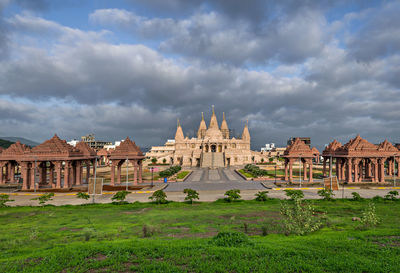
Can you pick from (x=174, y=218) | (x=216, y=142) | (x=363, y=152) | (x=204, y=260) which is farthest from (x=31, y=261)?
(x=216, y=142)

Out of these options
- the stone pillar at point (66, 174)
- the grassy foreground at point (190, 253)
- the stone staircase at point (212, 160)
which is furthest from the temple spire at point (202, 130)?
the grassy foreground at point (190, 253)

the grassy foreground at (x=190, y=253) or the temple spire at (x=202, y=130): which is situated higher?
the temple spire at (x=202, y=130)

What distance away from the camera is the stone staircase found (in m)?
79.8

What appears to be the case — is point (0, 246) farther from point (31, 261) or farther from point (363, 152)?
point (363, 152)

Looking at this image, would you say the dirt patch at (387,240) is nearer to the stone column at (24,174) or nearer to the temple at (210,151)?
the stone column at (24,174)

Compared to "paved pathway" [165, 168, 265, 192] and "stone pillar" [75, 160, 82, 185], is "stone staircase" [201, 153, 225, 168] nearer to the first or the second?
"paved pathway" [165, 168, 265, 192]

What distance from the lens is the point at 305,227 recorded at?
12.6 m

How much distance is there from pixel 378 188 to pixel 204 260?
40859mm

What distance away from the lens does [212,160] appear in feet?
268

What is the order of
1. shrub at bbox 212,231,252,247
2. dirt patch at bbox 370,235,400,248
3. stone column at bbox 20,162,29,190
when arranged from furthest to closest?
stone column at bbox 20,162,29,190, dirt patch at bbox 370,235,400,248, shrub at bbox 212,231,252,247

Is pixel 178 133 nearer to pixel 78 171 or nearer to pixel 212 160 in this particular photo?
pixel 212 160

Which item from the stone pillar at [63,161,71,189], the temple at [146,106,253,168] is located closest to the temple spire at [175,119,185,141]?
the temple at [146,106,253,168]

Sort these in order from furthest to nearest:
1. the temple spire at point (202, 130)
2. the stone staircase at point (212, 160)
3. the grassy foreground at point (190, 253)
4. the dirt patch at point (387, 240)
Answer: the temple spire at point (202, 130), the stone staircase at point (212, 160), the dirt patch at point (387, 240), the grassy foreground at point (190, 253)

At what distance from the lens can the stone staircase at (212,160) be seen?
3142 inches
